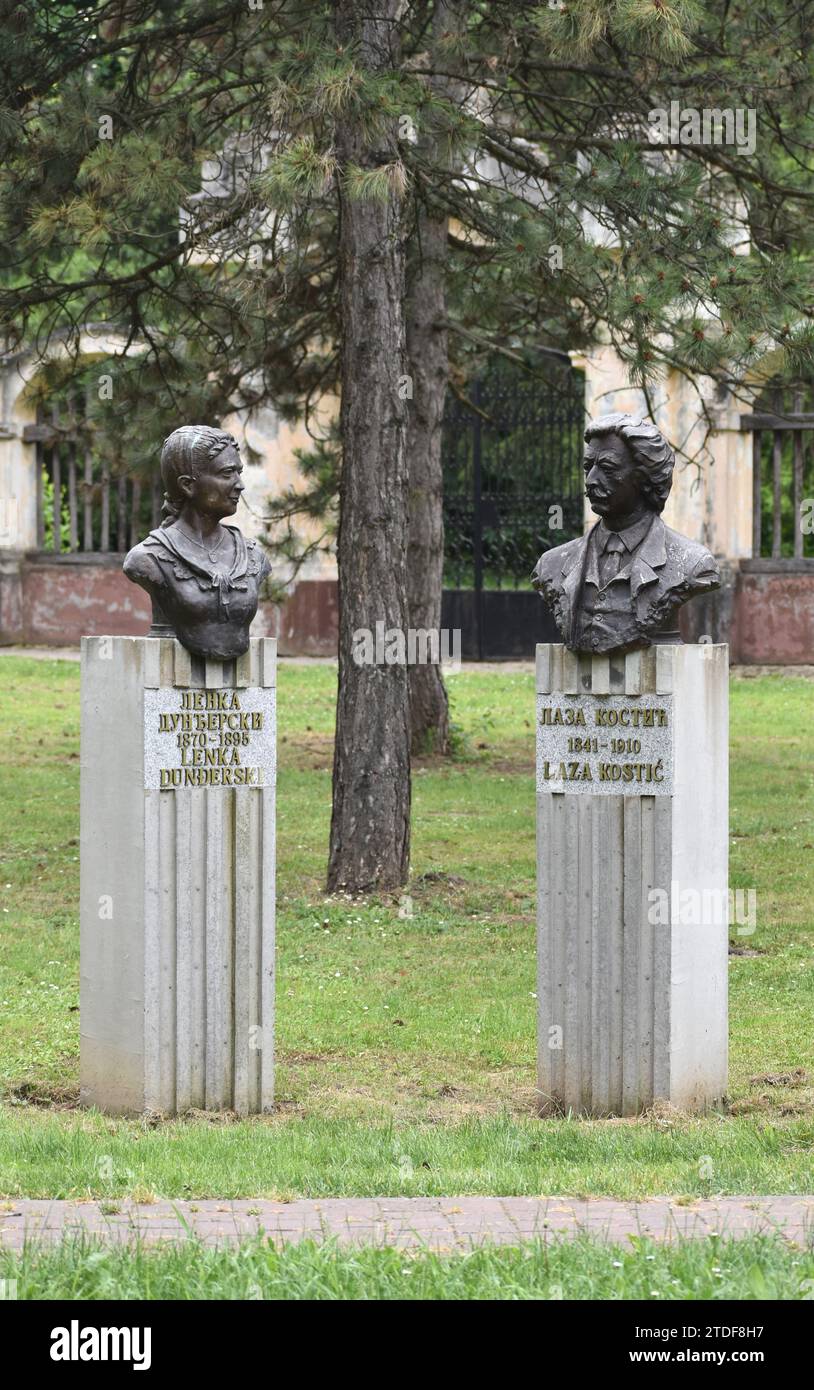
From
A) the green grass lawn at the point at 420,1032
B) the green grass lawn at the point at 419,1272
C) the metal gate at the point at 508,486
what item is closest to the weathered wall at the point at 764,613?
the metal gate at the point at 508,486

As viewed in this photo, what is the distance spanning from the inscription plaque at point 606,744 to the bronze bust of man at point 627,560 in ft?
0.74

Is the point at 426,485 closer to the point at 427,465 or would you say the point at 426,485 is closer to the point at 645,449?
the point at 427,465

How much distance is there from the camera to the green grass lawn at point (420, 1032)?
20.2 ft

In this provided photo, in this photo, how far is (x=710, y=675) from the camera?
727 centimetres

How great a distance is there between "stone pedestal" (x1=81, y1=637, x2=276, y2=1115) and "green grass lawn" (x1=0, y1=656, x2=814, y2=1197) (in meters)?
0.23

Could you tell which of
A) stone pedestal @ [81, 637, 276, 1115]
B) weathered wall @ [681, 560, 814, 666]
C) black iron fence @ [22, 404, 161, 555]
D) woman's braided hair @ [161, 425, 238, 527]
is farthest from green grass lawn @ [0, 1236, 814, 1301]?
black iron fence @ [22, 404, 161, 555]

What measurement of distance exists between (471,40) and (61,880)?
6378mm

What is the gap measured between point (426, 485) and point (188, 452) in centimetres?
935

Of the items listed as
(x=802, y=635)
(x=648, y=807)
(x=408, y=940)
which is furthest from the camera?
(x=802, y=635)

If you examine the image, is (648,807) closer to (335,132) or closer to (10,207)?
(335,132)

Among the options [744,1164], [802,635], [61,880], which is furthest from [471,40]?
[802,635]
